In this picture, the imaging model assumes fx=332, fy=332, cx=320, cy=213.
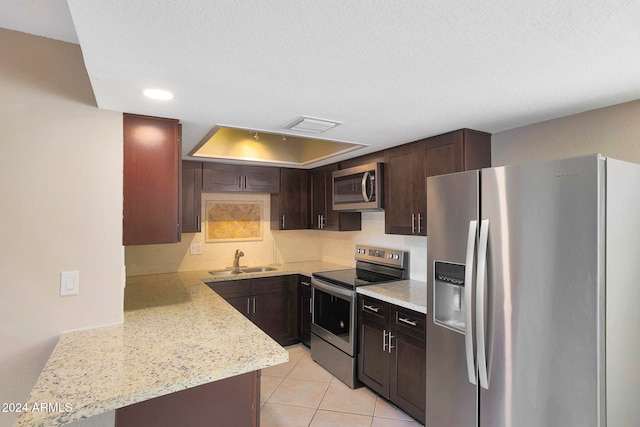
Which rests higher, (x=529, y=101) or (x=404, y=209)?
(x=529, y=101)

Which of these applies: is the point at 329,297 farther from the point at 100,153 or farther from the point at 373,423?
the point at 100,153

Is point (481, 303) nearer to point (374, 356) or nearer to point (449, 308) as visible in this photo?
point (449, 308)

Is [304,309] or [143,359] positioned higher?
[143,359]

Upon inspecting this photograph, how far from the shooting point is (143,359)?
1.48 meters

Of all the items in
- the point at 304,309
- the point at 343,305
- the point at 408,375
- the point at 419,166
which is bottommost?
the point at 408,375

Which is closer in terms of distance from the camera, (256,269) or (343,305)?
(343,305)

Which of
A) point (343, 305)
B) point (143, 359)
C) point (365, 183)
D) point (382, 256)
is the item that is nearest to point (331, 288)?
point (343, 305)

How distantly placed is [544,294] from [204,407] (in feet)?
5.42

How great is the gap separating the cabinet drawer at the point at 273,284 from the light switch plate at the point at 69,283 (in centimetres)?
194

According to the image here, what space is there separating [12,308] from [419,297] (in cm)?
246

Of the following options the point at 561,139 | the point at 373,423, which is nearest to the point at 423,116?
the point at 561,139

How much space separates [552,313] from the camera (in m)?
1.48

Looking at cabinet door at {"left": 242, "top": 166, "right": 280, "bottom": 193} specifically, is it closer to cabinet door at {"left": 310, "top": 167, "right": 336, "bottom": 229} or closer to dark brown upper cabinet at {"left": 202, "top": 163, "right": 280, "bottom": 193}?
dark brown upper cabinet at {"left": 202, "top": 163, "right": 280, "bottom": 193}

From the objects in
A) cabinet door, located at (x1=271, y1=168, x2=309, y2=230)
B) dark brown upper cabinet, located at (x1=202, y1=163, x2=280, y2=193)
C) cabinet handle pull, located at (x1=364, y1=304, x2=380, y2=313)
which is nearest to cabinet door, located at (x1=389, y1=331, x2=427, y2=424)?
cabinet handle pull, located at (x1=364, y1=304, x2=380, y2=313)
